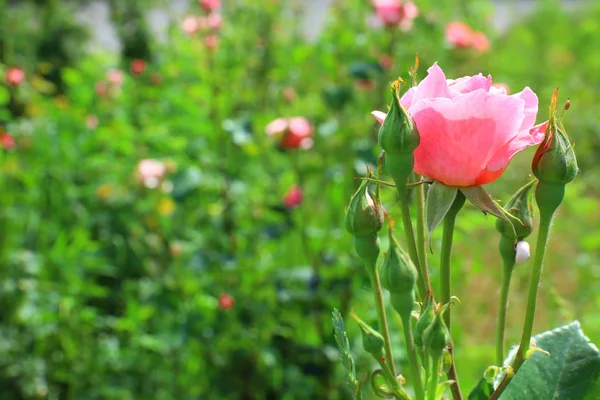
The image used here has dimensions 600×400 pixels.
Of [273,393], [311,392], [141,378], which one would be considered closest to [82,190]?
[141,378]

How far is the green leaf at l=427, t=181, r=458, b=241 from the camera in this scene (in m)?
0.40

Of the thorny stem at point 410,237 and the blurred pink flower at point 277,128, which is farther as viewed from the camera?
the blurred pink flower at point 277,128

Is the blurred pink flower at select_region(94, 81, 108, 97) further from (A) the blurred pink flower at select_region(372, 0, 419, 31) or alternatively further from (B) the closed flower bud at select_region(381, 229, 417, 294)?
(B) the closed flower bud at select_region(381, 229, 417, 294)

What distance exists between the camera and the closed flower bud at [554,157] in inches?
15.1

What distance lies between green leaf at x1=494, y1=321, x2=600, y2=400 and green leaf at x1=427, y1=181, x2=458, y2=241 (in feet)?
0.31

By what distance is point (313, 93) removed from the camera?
2400 millimetres

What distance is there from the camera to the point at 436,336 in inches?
14.9

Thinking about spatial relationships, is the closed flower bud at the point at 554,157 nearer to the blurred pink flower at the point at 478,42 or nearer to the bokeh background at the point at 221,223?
the bokeh background at the point at 221,223

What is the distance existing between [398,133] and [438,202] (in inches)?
1.8

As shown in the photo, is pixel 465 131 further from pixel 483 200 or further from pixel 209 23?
pixel 209 23

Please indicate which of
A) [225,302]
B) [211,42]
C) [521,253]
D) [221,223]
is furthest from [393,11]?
[521,253]

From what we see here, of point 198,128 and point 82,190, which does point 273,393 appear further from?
point 82,190

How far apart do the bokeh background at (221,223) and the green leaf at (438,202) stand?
568mm

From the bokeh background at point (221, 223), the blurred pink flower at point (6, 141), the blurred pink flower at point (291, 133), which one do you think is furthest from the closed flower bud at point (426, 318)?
the blurred pink flower at point (6, 141)
